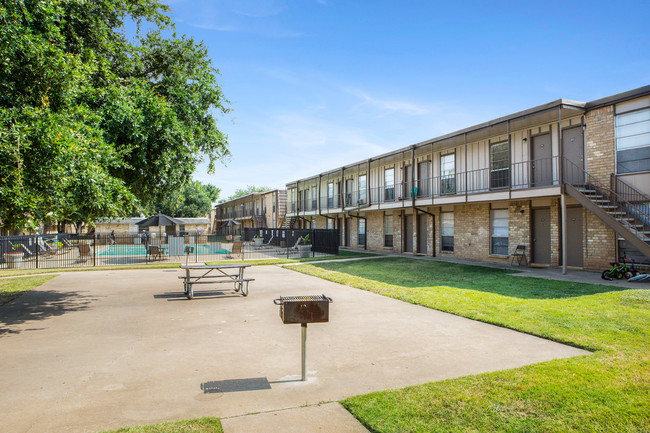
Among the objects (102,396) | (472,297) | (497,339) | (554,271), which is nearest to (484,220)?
(554,271)

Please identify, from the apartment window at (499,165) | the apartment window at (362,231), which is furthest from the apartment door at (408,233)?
the apartment window at (499,165)

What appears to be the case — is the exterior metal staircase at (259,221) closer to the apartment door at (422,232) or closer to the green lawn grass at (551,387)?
the apartment door at (422,232)

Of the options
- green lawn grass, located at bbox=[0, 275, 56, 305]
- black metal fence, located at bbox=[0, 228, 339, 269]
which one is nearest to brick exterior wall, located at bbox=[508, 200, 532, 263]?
black metal fence, located at bbox=[0, 228, 339, 269]

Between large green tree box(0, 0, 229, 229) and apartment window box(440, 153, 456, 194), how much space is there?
38.8 feet

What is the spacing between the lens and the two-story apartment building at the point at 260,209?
41.3 metres

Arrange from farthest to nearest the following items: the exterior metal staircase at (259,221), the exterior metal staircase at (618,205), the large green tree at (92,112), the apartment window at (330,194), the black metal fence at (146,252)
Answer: the exterior metal staircase at (259,221), the apartment window at (330,194), the black metal fence at (146,252), the exterior metal staircase at (618,205), the large green tree at (92,112)

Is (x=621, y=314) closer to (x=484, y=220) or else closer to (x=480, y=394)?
(x=480, y=394)

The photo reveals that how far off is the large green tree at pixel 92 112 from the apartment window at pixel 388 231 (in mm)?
14684

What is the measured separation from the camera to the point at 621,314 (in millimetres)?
7516

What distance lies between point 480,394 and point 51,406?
4.29 metres

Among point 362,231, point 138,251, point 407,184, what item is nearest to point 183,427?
point 407,184

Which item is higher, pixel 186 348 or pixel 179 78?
pixel 179 78

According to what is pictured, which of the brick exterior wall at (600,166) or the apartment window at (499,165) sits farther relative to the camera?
the apartment window at (499,165)

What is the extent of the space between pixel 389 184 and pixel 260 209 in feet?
86.9
